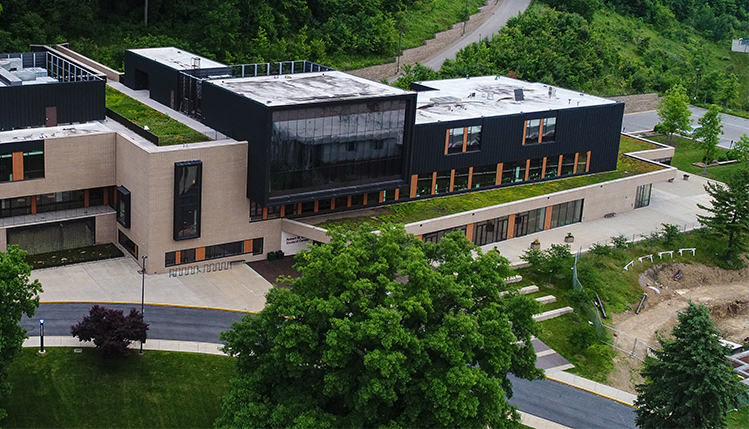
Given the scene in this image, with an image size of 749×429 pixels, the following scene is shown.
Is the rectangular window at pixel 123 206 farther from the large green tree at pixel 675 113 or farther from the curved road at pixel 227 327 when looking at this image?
the large green tree at pixel 675 113

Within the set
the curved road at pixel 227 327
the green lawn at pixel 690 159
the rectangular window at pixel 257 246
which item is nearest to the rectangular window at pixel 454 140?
the rectangular window at pixel 257 246

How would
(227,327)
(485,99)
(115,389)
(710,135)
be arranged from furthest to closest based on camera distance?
(710,135) → (485,99) → (227,327) → (115,389)

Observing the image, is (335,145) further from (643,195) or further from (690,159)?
(690,159)

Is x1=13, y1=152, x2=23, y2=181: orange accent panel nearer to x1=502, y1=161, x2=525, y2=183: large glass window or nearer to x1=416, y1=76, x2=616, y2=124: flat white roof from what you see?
x1=416, y1=76, x2=616, y2=124: flat white roof

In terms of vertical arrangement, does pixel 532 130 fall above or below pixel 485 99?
below

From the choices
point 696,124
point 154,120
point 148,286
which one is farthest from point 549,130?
point 696,124

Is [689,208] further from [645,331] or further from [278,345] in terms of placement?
[278,345]

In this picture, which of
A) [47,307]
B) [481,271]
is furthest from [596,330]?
[47,307]

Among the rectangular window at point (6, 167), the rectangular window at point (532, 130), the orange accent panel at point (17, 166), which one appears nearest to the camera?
the rectangular window at point (6, 167)
